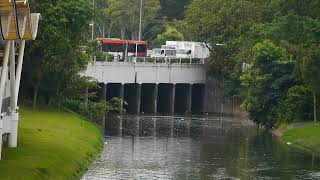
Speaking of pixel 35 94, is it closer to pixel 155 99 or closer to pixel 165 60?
pixel 155 99

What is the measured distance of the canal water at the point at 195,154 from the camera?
55.8 metres

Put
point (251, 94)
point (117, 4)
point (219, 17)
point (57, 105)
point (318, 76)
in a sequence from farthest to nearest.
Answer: point (117, 4)
point (219, 17)
point (251, 94)
point (57, 105)
point (318, 76)

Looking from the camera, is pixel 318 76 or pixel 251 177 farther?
pixel 318 76

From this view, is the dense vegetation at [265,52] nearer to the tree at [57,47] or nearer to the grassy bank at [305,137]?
the grassy bank at [305,137]

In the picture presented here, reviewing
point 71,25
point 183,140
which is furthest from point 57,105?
point 183,140

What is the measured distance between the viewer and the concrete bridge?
11319 centimetres

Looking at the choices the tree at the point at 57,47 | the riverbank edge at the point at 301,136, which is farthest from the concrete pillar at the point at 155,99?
the tree at the point at 57,47

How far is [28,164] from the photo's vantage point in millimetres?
45844

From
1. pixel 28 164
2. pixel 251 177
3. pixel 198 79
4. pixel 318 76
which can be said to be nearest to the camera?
pixel 28 164

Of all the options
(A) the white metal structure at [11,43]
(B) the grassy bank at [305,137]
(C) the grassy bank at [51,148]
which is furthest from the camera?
(B) the grassy bank at [305,137]

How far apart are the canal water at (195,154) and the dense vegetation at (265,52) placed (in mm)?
4216

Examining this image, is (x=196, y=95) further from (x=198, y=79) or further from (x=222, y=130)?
(x=222, y=130)

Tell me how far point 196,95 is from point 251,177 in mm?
66932

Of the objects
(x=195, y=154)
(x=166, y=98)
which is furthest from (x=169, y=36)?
(x=195, y=154)
